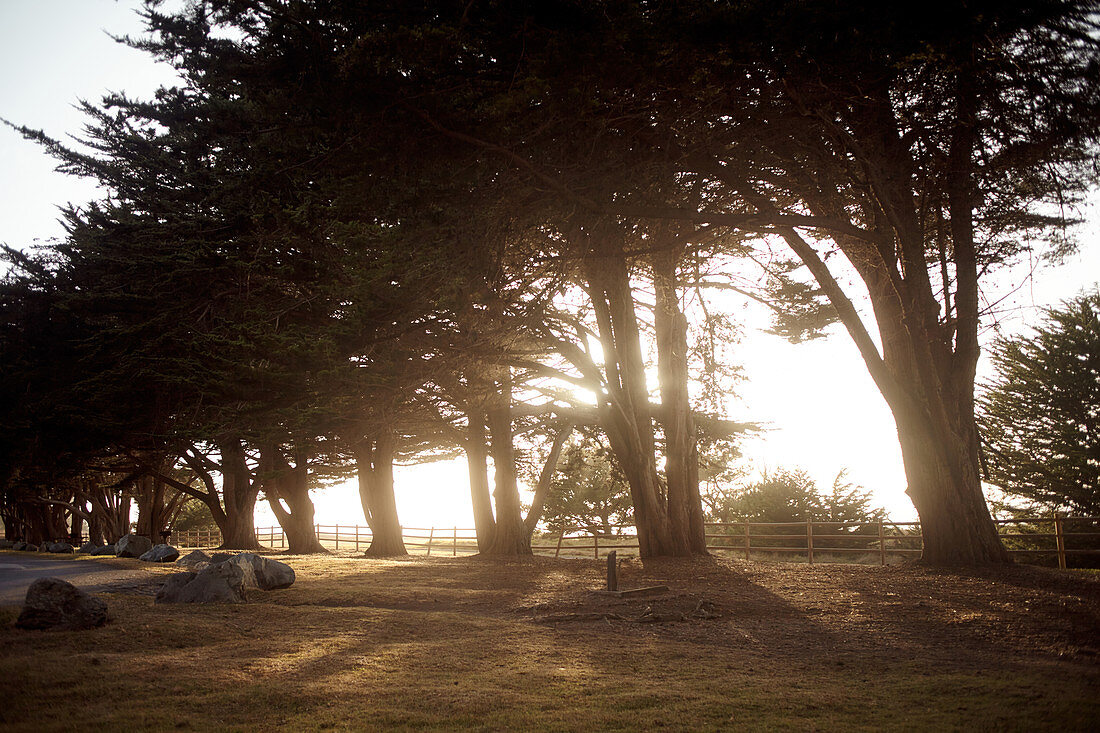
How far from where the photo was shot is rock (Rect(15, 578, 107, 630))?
6.69 meters

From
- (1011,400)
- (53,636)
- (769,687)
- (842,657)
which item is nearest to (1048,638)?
(842,657)

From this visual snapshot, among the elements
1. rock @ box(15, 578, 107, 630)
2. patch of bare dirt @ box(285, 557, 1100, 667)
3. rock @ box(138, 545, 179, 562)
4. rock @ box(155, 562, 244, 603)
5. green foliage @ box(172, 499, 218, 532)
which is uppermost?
rock @ box(15, 578, 107, 630)

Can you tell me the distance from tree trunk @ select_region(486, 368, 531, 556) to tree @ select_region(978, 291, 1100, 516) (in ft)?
50.3

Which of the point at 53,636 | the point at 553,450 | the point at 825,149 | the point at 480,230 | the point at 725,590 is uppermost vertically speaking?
the point at 825,149

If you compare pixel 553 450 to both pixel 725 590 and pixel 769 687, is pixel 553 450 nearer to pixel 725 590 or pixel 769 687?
pixel 725 590

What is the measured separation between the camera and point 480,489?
21.1 metres

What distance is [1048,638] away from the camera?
666 cm

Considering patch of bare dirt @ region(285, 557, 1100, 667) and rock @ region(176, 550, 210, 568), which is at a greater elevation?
rock @ region(176, 550, 210, 568)

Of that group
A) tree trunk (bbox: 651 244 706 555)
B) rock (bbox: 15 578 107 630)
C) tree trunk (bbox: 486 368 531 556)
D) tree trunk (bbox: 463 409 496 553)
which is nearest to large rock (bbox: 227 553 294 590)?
rock (bbox: 15 578 107 630)

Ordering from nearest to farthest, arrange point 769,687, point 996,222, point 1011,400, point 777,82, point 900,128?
1. point 769,687
2. point 777,82
3. point 900,128
4. point 996,222
5. point 1011,400

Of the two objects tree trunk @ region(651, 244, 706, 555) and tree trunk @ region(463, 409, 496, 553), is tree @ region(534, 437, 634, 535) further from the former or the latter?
tree trunk @ region(651, 244, 706, 555)

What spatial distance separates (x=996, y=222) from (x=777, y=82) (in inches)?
211

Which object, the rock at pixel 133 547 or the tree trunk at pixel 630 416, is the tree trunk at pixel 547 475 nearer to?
the tree trunk at pixel 630 416

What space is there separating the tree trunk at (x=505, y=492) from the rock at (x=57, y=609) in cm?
→ 1287
